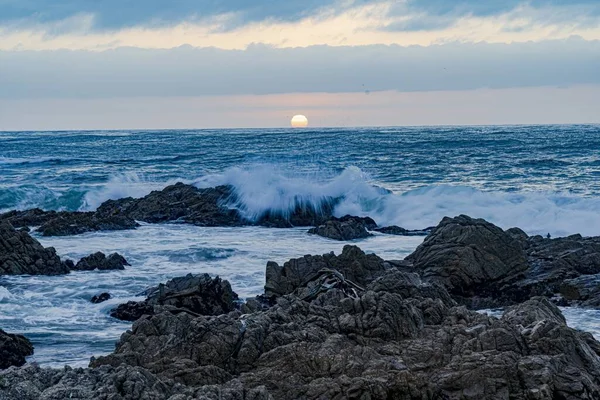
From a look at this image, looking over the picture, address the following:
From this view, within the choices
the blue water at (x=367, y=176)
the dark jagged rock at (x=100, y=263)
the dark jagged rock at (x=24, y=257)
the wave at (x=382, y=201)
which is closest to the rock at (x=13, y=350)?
the dark jagged rock at (x=24, y=257)

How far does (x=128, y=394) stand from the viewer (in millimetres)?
5621

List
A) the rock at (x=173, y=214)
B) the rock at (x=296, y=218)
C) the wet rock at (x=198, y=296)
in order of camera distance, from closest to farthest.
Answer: the wet rock at (x=198, y=296)
the rock at (x=173, y=214)
the rock at (x=296, y=218)

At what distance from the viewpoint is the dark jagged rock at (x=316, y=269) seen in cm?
1333

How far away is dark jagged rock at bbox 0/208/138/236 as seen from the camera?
2375 centimetres

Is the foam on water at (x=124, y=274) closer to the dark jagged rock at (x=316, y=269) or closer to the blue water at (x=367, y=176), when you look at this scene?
the dark jagged rock at (x=316, y=269)

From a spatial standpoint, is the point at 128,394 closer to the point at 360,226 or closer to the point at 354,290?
the point at 354,290

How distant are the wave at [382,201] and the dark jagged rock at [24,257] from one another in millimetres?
10337

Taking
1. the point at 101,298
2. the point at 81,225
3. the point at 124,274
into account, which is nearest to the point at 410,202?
the point at 81,225

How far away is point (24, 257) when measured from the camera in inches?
688

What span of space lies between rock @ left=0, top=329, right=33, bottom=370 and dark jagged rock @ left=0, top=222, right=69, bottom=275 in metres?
6.60

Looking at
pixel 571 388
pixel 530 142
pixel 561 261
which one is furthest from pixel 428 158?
pixel 571 388

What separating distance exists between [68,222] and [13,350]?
14818 millimetres

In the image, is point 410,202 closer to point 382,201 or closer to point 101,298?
point 382,201

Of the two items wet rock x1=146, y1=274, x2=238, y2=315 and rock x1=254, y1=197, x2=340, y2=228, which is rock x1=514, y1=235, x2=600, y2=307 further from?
rock x1=254, y1=197, x2=340, y2=228
